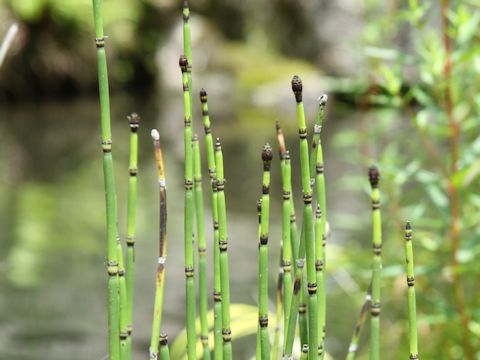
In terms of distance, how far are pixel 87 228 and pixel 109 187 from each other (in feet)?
7.76

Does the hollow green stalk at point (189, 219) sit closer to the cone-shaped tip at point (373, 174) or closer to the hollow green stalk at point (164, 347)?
the hollow green stalk at point (164, 347)

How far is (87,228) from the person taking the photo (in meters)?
3.01

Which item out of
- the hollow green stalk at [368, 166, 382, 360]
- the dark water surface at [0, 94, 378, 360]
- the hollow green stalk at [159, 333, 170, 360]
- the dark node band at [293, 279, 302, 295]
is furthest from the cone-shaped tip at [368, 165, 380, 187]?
the dark water surface at [0, 94, 378, 360]

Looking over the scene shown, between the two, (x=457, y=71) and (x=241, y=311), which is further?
(x=457, y=71)

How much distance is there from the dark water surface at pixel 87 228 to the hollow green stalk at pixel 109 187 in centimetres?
118

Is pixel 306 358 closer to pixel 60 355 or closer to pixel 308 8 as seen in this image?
pixel 60 355

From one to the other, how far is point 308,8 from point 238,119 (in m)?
2.31

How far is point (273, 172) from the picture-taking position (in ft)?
14.2

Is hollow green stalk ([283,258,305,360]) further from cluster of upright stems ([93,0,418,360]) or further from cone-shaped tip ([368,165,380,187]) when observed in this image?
cone-shaped tip ([368,165,380,187])

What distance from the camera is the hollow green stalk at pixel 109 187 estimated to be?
26.6 inches

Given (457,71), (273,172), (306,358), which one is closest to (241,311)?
(306,358)

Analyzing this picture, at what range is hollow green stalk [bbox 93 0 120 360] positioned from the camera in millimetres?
676

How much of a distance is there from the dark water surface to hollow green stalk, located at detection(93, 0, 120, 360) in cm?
118

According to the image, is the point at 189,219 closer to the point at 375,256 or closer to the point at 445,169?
the point at 375,256
